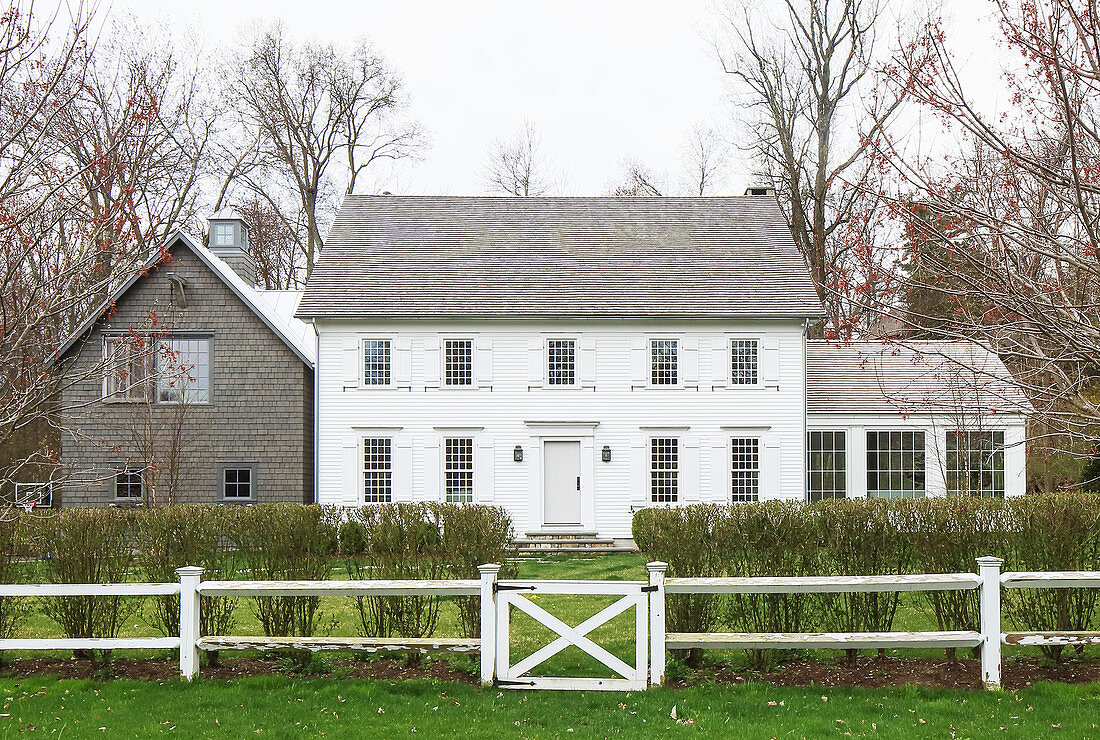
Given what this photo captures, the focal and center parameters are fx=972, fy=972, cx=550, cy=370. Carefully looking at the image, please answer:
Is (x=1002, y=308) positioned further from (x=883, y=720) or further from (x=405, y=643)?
(x=405, y=643)

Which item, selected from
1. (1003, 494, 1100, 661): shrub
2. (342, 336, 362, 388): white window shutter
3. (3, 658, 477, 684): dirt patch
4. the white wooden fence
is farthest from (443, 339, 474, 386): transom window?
(1003, 494, 1100, 661): shrub

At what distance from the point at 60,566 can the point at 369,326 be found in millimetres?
13917

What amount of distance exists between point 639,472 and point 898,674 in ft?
46.8

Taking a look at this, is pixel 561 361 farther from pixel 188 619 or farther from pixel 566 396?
pixel 188 619

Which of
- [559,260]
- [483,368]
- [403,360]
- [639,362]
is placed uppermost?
[559,260]

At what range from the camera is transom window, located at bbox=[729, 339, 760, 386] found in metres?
22.9

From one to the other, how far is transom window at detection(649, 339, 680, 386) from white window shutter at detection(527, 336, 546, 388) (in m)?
2.58

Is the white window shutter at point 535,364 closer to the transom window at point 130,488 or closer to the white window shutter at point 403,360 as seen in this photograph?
the white window shutter at point 403,360

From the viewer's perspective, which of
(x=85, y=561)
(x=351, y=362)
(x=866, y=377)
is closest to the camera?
(x=85, y=561)

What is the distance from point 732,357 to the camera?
22922 millimetres

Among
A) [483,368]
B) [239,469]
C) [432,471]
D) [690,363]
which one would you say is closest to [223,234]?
[239,469]

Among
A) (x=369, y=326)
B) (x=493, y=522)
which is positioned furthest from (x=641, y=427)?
(x=493, y=522)

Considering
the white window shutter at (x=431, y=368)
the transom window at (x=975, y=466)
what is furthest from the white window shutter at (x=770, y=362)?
the white window shutter at (x=431, y=368)

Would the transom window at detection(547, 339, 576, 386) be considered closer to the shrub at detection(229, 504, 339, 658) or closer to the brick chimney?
the brick chimney
